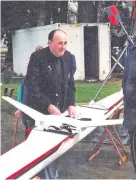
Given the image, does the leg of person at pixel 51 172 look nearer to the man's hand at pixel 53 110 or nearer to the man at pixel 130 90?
the man's hand at pixel 53 110

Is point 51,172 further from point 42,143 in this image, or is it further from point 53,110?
point 53,110

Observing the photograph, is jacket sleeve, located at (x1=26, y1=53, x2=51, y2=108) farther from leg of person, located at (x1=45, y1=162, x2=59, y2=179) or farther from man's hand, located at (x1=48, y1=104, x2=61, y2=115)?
leg of person, located at (x1=45, y1=162, x2=59, y2=179)

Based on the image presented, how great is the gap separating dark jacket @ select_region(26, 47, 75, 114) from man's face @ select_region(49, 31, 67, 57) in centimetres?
10

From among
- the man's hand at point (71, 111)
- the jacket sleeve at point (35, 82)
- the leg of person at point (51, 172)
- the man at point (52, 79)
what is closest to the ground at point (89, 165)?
the leg of person at point (51, 172)

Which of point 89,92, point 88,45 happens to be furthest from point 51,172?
point 88,45

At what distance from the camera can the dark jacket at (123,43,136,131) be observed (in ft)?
10.00

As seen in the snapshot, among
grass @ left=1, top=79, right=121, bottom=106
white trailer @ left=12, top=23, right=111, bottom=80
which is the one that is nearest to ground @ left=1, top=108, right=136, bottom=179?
grass @ left=1, top=79, right=121, bottom=106

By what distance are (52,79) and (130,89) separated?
113 cm

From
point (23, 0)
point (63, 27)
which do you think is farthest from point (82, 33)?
point (23, 0)

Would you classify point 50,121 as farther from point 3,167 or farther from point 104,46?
point 104,46

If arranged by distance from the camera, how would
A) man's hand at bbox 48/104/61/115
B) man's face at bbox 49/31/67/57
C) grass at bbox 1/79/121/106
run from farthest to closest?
grass at bbox 1/79/121/106 < man's hand at bbox 48/104/61/115 < man's face at bbox 49/31/67/57

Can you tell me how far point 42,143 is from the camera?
12.8 feet

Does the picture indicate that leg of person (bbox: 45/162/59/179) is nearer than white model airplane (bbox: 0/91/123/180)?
No

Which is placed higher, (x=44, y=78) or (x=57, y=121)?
(x=44, y=78)
